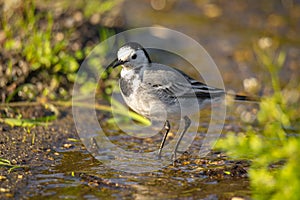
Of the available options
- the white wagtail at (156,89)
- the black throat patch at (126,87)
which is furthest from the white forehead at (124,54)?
the black throat patch at (126,87)

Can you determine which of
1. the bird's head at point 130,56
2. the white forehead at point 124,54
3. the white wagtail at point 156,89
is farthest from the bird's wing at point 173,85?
the white forehead at point 124,54

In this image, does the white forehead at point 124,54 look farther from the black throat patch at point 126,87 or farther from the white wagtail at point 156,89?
the black throat patch at point 126,87

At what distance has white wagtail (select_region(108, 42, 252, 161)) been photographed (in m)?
6.38

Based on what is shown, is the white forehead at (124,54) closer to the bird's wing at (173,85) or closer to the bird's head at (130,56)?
the bird's head at (130,56)

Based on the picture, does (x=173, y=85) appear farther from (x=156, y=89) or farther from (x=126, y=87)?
(x=126, y=87)

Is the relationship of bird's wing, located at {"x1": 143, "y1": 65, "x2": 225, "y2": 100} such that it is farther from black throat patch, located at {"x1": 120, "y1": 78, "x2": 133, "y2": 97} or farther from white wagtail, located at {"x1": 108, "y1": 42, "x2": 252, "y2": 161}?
black throat patch, located at {"x1": 120, "y1": 78, "x2": 133, "y2": 97}

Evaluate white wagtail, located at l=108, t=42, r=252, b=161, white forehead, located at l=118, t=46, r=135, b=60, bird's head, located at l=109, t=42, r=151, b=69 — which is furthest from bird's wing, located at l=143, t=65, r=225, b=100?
white forehead, located at l=118, t=46, r=135, b=60

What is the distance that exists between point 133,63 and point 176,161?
1.24 meters

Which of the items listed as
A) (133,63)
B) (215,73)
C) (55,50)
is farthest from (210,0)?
(133,63)

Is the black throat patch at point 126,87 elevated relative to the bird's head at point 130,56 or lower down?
lower down

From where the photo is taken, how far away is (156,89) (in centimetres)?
649

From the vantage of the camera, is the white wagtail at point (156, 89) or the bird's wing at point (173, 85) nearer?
the white wagtail at point (156, 89)

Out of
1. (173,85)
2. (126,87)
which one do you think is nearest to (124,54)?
(126,87)

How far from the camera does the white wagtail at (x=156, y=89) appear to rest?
20.9 feet
